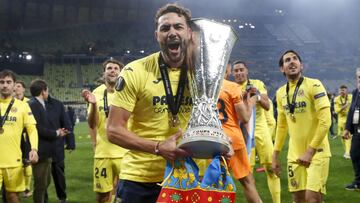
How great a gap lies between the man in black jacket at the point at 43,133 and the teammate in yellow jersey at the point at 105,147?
117 cm

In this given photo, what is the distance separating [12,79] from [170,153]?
4.54 metres

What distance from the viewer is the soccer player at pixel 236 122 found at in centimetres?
583

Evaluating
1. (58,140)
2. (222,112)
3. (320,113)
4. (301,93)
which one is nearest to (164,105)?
(222,112)

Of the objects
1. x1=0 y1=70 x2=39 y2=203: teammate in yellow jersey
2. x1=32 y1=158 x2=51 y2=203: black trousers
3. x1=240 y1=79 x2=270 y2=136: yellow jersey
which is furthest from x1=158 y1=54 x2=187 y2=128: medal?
x1=240 y1=79 x2=270 y2=136: yellow jersey

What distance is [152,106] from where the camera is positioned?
11.0 ft

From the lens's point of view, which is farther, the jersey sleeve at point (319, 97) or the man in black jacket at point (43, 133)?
the man in black jacket at point (43, 133)

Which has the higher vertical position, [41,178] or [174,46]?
[174,46]

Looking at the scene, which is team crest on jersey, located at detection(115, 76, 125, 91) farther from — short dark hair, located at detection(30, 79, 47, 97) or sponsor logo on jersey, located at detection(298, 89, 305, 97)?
short dark hair, located at detection(30, 79, 47, 97)

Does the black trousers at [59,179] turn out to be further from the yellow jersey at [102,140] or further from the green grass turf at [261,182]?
the yellow jersey at [102,140]

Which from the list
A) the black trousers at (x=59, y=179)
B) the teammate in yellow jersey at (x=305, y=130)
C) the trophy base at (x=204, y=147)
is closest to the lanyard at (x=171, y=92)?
the trophy base at (x=204, y=147)

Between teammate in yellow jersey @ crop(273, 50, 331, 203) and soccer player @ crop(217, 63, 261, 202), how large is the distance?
569 millimetres

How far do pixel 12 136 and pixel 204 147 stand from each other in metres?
4.85

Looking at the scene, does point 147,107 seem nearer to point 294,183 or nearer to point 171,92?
point 171,92

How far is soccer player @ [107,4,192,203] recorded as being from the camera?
3168 millimetres
